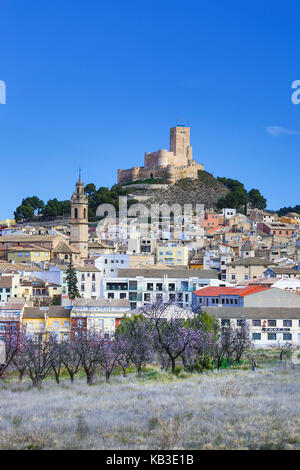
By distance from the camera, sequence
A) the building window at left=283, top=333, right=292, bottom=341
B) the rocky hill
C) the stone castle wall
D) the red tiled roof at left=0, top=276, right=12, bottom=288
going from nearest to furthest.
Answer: the building window at left=283, top=333, right=292, bottom=341 → the red tiled roof at left=0, top=276, right=12, bottom=288 → the rocky hill → the stone castle wall

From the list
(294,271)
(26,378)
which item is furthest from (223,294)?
(26,378)

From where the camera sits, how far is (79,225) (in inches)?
3083

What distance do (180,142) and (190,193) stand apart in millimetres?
13981

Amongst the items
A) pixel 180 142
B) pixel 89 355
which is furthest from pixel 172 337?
pixel 180 142

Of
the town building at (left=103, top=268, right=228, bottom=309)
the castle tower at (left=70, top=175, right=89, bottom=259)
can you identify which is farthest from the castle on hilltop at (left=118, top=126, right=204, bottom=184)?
the town building at (left=103, top=268, right=228, bottom=309)

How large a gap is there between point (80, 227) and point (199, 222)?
35.0m

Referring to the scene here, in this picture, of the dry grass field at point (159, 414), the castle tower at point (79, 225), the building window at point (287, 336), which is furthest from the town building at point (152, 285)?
the dry grass field at point (159, 414)

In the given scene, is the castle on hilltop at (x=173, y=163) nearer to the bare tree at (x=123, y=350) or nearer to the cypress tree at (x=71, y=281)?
the cypress tree at (x=71, y=281)

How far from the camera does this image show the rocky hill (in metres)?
125

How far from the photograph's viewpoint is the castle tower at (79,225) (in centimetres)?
7719

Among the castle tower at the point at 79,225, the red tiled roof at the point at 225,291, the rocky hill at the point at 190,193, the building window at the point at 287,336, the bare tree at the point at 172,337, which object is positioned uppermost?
the rocky hill at the point at 190,193

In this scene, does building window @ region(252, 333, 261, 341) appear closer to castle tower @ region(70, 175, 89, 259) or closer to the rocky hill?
castle tower @ region(70, 175, 89, 259)

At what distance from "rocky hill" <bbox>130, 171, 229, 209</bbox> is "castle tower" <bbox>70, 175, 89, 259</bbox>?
4244cm

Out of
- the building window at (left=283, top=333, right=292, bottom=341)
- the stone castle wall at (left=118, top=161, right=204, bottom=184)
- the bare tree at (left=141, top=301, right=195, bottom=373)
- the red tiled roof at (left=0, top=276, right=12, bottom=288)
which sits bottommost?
the building window at (left=283, top=333, right=292, bottom=341)
